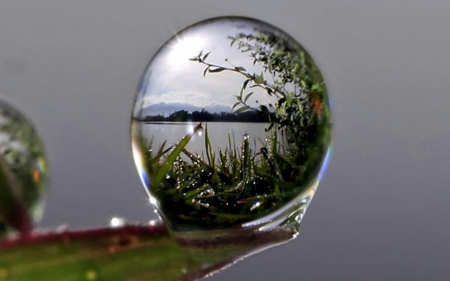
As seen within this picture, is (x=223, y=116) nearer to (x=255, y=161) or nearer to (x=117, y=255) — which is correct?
(x=255, y=161)

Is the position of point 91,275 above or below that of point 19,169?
below

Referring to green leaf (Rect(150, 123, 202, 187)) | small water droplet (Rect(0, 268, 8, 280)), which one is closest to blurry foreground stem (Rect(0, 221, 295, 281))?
small water droplet (Rect(0, 268, 8, 280))

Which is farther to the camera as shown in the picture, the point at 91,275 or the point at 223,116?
the point at 223,116

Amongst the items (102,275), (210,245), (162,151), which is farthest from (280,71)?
(102,275)

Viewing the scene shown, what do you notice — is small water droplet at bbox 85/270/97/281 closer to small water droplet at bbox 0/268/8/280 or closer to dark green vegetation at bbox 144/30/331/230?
small water droplet at bbox 0/268/8/280

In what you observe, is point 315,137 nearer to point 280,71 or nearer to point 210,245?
point 280,71

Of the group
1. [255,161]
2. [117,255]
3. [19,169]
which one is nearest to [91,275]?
[117,255]
